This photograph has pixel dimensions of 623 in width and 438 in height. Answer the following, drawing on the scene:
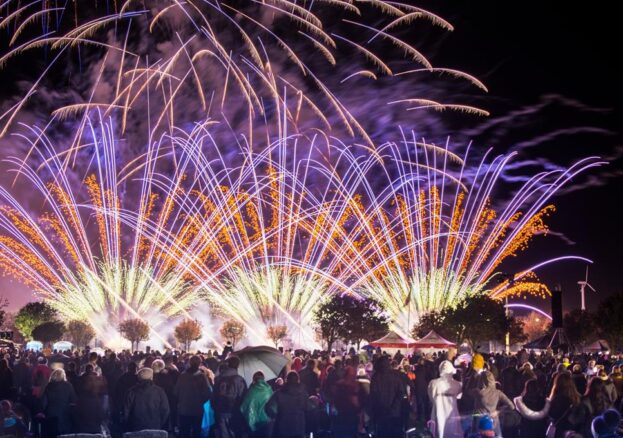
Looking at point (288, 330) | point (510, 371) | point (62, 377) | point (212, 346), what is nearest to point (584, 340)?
point (212, 346)

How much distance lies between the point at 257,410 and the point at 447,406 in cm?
280

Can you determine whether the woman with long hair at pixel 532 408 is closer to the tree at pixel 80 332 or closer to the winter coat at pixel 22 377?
the winter coat at pixel 22 377

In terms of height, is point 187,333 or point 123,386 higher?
point 187,333

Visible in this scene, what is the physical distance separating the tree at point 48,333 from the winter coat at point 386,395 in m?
59.9

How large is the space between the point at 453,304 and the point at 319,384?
46.8m

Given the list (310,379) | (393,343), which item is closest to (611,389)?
(310,379)

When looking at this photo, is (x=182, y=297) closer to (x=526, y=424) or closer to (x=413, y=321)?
(x=413, y=321)

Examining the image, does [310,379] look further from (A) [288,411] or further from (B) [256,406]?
(A) [288,411]

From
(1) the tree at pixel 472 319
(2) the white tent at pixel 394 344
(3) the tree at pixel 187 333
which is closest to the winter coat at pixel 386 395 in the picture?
(2) the white tent at pixel 394 344

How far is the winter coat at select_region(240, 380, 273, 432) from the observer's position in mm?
13766

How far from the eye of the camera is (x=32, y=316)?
3403 inches

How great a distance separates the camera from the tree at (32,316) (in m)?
85.5

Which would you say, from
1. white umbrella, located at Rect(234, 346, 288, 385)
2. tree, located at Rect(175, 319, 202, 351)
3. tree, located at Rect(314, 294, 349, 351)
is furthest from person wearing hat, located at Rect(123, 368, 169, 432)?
tree, located at Rect(175, 319, 202, 351)

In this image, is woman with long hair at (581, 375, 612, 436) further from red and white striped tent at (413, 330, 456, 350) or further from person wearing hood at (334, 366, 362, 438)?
red and white striped tent at (413, 330, 456, 350)
